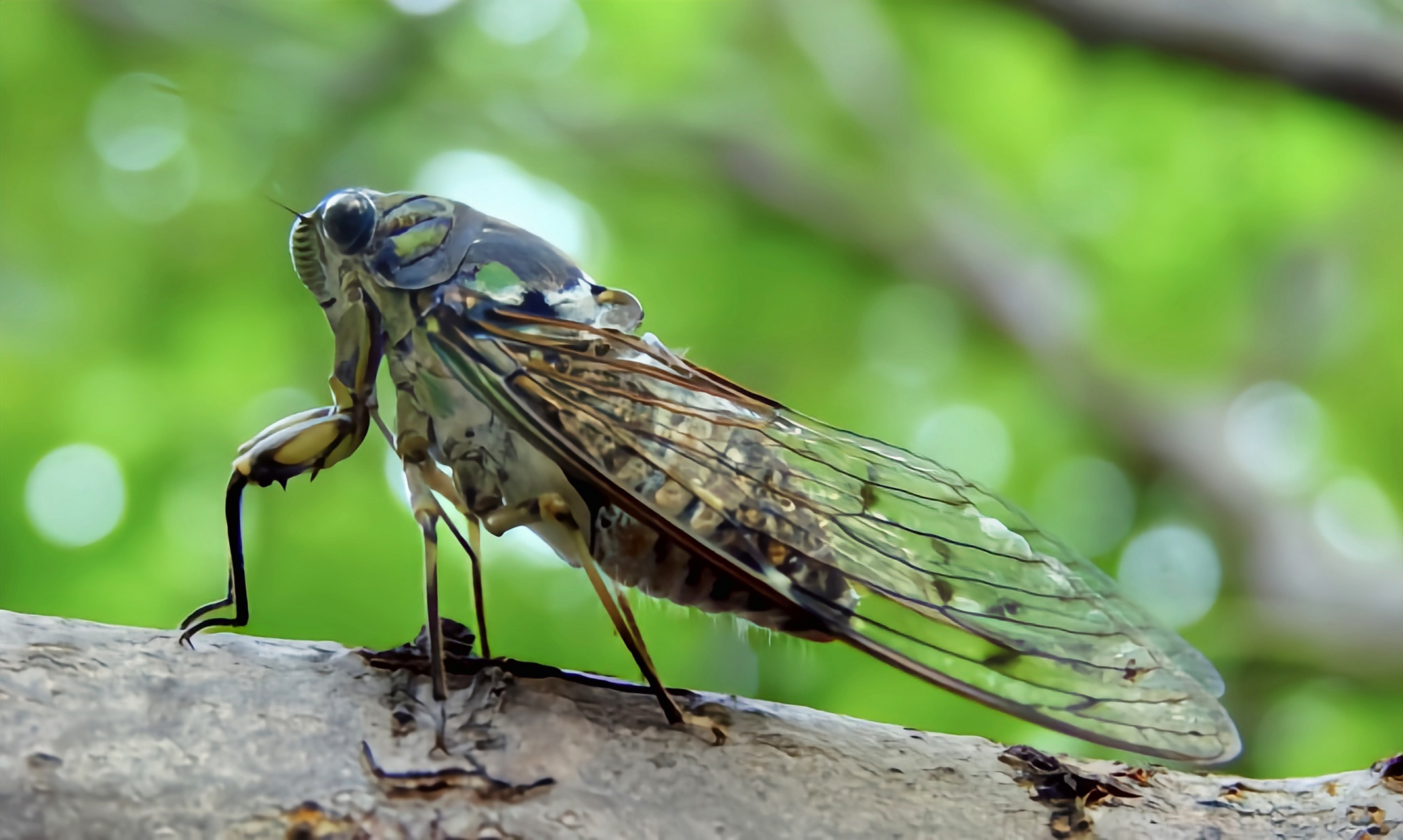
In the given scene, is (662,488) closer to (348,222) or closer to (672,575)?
(672,575)

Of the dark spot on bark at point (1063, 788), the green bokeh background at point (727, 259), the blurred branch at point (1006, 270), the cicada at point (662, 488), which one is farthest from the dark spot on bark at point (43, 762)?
the blurred branch at point (1006, 270)

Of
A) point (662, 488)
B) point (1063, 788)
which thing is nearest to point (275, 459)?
point (662, 488)

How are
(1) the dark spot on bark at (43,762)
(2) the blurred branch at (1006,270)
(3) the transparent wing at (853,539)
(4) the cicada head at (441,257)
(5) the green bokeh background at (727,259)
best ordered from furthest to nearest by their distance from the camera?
(2) the blurred branch at (1006,270) → (5) the green bokeh background at (727,259) → (4) the cicada head at (441,257) → (3) the transparent wing at (853,539) → (1) the dark spot on bark at (43,762)

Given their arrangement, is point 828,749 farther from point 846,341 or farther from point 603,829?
point 846,341

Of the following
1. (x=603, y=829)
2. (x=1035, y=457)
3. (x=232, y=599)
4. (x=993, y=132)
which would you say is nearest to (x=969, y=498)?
(x=603, y=829)

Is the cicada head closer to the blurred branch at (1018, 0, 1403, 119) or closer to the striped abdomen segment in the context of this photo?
the striped abdomen segment

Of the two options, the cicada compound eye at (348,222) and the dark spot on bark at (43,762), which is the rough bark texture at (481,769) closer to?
the dark spot on bark at (43,762)

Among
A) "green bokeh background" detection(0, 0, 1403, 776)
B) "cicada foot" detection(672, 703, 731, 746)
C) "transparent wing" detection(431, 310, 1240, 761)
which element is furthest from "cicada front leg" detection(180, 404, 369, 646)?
"green bokeh background" detection(0, 0, 1403, 776)
